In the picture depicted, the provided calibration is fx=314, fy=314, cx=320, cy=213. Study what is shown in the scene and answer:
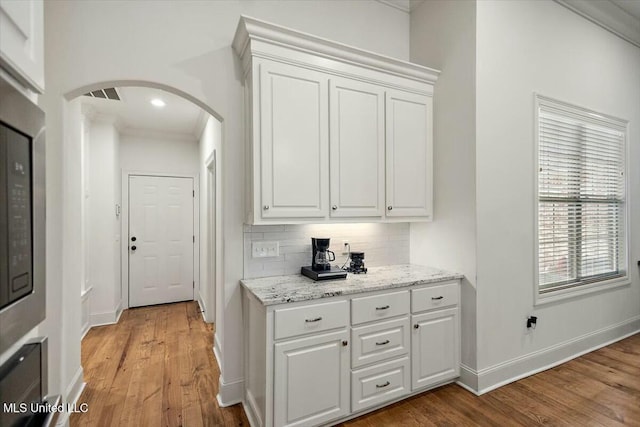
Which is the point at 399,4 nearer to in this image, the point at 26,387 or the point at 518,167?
the point at 518,167

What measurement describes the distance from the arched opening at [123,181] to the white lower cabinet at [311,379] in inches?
36.2

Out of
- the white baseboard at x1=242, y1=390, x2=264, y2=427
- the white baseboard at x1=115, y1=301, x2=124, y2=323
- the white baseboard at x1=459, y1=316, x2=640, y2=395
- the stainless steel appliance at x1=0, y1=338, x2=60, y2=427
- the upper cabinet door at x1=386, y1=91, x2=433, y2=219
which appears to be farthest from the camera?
the white baseboard at x1=115, y1=301, x2=124, y2=323

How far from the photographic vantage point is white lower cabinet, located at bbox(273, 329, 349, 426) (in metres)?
1.82

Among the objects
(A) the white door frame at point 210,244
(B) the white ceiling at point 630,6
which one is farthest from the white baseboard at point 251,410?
(B) the white ceiling at point 630,6

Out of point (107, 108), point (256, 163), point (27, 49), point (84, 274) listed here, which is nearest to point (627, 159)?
point (256, 163)

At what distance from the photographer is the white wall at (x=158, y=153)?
15.5ft

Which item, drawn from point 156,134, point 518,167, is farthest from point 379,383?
point 156,134

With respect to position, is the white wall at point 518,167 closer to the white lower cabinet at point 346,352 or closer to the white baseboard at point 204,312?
the white lower cabinet at point 346,352

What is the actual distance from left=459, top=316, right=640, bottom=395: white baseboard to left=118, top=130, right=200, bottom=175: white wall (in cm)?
463

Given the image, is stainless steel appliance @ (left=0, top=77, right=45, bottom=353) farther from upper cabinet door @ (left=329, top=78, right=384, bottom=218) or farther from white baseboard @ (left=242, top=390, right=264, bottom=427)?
upper cabinet door @ (left=329, top=78, right=384, bottom=218)

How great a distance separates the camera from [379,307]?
7.00 feet

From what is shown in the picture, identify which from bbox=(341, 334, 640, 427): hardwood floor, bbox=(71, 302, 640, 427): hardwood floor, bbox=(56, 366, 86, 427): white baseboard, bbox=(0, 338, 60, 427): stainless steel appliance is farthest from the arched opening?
bbox=(0, 338, 60, 427): stainless steel appliance

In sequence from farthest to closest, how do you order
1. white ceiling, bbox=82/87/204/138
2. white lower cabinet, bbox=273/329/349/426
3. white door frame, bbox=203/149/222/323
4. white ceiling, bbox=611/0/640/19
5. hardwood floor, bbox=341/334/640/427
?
white door frame, bbox=203/149/222/323, white ceiling, bbox=82/87/204/138, white ceiling, bbox=611/0/640/19, hardwood floor, bbox=341/334/640/427, white lower cabinet, bbox=273/329/349/426

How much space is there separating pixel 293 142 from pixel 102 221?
11.0 ft
